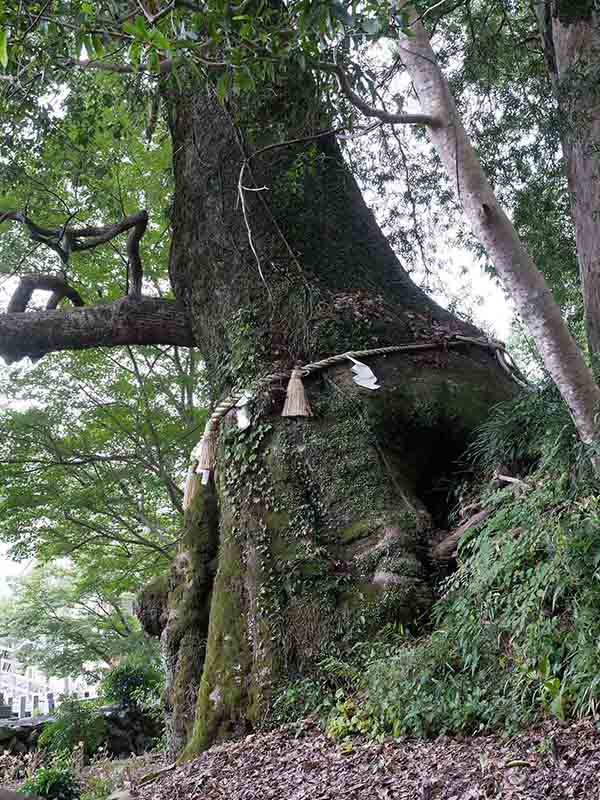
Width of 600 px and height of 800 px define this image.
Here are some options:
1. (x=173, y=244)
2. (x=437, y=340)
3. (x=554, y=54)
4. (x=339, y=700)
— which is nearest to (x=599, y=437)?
(x=339, y=700)

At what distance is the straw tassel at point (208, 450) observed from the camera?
17.7 feet

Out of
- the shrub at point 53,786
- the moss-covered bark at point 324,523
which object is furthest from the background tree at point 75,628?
the moss-covered bark at point 324,523

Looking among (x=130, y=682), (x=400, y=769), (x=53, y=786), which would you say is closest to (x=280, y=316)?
(x=400, y=769)

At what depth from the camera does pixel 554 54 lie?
5824mm

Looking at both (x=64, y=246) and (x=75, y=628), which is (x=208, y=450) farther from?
(x=75, y=628)

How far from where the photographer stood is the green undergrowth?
302 cm

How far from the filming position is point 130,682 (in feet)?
37.0

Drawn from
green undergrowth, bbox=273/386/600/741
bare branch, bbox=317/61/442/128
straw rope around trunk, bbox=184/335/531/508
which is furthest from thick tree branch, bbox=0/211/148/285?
green undergrowth, bbox=273/386/600/741

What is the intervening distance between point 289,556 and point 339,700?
3.17ft

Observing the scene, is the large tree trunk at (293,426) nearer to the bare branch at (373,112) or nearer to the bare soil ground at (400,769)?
the bare soil ground at (400,769)

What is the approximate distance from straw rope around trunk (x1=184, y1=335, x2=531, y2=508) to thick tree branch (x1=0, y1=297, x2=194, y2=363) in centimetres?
121

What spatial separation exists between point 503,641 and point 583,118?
152 inches

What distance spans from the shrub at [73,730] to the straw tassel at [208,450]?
6.24 m

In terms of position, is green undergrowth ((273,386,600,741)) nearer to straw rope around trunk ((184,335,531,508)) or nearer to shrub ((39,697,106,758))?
straw rope around trunk ((184,335,531,508))
